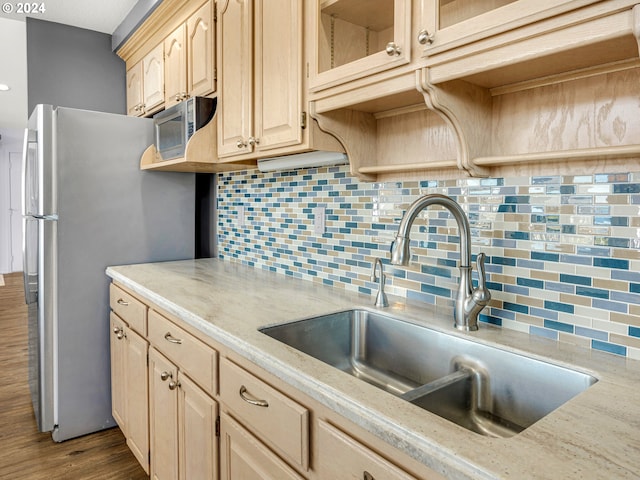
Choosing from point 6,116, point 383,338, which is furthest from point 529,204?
point 6,116

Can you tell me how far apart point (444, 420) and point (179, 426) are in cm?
111

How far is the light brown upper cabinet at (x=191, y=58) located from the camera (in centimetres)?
207

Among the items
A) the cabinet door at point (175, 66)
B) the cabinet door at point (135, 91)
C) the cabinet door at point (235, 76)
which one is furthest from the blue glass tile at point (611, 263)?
the cabinet door at point (135, 91)

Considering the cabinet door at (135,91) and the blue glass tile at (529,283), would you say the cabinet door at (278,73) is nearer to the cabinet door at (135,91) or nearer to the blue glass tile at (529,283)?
the blue glass tile at (529,283)

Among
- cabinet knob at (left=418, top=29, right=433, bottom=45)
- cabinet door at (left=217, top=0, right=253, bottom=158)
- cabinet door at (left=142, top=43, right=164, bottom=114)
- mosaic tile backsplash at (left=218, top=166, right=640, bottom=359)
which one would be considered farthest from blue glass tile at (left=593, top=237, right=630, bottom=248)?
cabinet door at (left=142, top=43, right=164, bottom=114)

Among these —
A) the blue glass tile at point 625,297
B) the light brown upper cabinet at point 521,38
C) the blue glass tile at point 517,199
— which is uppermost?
the light brown upper cabinet at point 521,38

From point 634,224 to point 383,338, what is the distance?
28.6 inches

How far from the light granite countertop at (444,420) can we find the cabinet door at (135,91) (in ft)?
5.92

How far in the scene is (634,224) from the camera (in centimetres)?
99

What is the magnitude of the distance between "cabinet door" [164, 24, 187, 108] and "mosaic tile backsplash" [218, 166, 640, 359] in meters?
0.97

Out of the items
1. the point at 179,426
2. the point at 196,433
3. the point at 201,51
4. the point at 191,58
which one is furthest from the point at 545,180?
the point at 191,58

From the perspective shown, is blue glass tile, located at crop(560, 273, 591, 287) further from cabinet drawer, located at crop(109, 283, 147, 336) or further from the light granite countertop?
cabinet drawer, located at crop(109, 283, 147, 336)

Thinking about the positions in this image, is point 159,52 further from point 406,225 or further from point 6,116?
point 6,116

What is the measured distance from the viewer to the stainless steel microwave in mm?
1998
